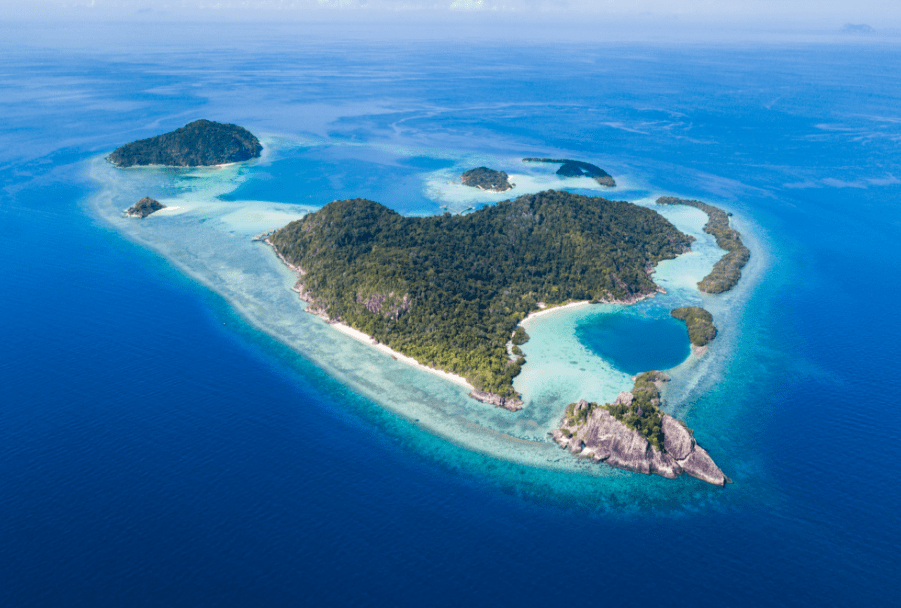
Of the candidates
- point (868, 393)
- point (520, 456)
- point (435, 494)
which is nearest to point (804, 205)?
point (868, 393)

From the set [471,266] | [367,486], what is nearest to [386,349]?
[471,266]

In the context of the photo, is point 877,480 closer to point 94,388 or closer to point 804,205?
point 94,388

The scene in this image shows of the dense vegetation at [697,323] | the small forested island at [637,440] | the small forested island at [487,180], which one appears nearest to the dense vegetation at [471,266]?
the dense vegetation at [697,323]

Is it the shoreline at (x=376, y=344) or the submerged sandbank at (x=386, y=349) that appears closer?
the submerged sandbank at (x=386, y=349)

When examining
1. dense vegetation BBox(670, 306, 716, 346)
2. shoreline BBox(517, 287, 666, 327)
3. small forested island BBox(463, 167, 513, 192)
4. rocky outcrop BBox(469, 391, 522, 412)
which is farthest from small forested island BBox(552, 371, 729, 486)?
small forested island BBox(463, 167, 513, 192)

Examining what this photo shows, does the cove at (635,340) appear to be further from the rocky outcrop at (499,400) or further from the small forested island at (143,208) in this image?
the small forested island at (143,208)

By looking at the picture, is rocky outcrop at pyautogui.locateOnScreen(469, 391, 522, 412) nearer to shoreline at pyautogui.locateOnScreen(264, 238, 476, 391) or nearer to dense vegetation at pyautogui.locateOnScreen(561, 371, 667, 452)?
shoreline at pyautogui.locateOnScreen(264, 238, 476, 391)

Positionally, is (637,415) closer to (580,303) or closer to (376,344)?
(580,303)

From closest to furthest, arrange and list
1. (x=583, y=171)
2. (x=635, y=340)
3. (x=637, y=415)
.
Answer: (x=637, y=415)
(x=635, y=340)
(x=583, y=171)
